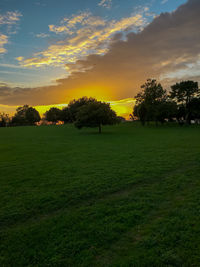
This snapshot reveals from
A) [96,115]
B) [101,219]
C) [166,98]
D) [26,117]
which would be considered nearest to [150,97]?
[166,98]

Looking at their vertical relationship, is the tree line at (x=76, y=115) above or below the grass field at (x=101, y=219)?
above

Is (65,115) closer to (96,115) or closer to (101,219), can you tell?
(96,115)

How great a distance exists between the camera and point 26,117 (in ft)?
397

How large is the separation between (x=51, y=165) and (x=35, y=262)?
8105 mm

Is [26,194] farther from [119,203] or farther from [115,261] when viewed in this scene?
[115,261]

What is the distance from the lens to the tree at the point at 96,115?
34.9 meters

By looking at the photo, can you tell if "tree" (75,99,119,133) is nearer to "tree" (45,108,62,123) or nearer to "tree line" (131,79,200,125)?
"tree line" (131,79,200,125)

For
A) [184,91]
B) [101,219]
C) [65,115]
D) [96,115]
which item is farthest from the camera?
[65,115]

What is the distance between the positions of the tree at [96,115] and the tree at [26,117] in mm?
96189

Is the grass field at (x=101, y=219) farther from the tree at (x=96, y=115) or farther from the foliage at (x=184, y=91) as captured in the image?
the foliage at (x=184, y=91)

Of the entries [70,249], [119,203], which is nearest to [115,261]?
[70,249]

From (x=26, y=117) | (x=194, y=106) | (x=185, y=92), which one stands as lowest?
(x=194, y=106)

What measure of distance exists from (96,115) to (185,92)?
133 feet

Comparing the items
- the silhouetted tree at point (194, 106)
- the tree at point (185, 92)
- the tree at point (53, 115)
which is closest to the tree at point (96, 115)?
the tree at point (185, 92)
